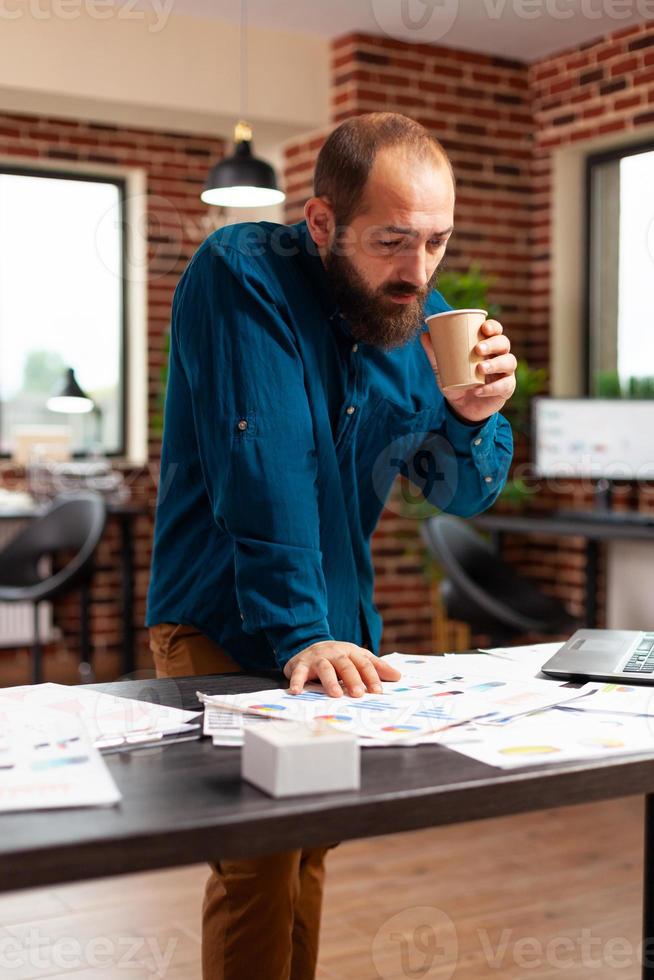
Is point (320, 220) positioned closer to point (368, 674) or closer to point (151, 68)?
point (368, 674)

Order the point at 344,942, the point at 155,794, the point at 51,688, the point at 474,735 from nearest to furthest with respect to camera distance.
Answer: the point at 155,794
the point at 474,735
the point at 51,688
the point at 344,942

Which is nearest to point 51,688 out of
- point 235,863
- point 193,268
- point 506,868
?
point 235,863

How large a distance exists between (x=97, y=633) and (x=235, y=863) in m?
5.05

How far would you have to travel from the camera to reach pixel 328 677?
1308 millimetres

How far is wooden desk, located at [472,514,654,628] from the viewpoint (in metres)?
4.42

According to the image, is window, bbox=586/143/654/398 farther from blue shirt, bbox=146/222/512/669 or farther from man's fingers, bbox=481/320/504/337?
man's fingers, bbox=481/320/504/337

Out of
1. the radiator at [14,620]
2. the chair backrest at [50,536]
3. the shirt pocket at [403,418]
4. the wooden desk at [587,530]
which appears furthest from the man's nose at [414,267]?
the radiator at [14,620]

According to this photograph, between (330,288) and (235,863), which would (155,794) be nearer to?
(235,863)

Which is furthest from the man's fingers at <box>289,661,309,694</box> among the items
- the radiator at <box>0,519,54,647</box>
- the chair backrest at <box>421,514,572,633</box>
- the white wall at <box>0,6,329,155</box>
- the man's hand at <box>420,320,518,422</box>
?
the radiator at <box>0,519,54,647</box>

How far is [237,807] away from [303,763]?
0.07 meters

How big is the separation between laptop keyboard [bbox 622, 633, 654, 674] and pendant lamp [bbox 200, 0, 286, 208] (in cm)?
327

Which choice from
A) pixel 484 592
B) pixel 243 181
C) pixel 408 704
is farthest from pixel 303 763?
pixel 243 181

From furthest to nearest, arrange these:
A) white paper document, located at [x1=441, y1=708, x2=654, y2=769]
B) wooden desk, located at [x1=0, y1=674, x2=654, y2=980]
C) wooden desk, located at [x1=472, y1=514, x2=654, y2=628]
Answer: wooden desk, located at [x1=472, y1=514, x2=654, y2=628] → white paper document, located at [x1=441, y1=708, x2=654, y2=769] → wooden desk, located at [x1=0, y1=674, x2=654, y2=980]

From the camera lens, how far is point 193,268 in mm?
1585
